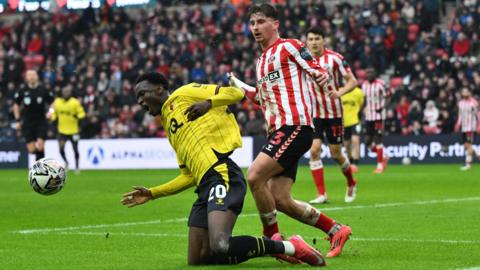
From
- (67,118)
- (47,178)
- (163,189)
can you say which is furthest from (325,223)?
(67,118)

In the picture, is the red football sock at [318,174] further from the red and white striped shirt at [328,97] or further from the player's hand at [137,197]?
the player's hand at [137,197]

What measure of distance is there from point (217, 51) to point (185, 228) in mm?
25081

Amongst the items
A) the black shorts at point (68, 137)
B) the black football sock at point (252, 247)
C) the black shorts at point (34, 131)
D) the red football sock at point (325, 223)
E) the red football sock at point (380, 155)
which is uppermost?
the black football sock at point (252, 247)

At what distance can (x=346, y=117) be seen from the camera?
24.8 m

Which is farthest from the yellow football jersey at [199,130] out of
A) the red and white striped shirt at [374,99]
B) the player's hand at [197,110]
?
the red and white striped shirt at [374,99]

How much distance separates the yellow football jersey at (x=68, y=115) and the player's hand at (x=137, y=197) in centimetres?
2001

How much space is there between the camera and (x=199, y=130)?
8.55 m

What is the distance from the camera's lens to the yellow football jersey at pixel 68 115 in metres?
28.5

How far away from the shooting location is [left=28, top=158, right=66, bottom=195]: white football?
392 inches

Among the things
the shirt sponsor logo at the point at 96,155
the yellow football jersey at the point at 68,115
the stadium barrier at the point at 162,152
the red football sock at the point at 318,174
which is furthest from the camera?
the shirt sponsor logo at the point at 96,155

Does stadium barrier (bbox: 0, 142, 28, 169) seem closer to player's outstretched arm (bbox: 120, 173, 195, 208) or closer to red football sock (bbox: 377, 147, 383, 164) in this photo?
red football sock (bbox: 377, 147, 383, 164)

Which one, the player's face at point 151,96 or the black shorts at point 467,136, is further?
the black shorts at point 467,136

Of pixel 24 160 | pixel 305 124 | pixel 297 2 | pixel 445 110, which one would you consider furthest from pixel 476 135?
pixel 305 124

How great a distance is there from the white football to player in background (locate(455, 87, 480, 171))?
18.9 metres
